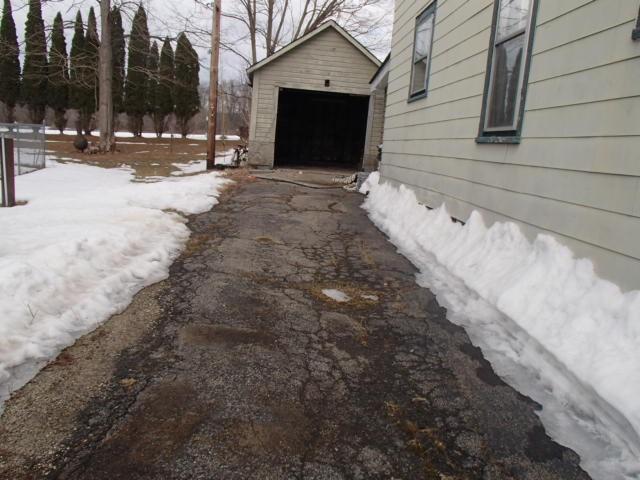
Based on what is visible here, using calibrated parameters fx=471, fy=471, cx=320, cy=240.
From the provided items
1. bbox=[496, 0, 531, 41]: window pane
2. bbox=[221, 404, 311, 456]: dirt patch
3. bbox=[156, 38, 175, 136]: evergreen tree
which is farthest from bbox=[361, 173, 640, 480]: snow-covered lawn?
bbox=[156, 38, 175, 136]: evergreen tree

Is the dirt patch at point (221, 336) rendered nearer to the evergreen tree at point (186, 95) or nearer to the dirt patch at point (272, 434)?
the dirt patch at point (272, 434)

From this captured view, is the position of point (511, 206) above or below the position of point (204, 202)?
above

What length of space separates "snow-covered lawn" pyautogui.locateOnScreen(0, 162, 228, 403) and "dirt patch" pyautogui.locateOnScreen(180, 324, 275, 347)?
0.66m

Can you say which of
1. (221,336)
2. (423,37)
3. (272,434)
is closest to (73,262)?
Answer: (221,336)

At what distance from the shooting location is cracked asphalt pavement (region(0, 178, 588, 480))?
198 centimetres

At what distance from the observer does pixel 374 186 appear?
1041cm

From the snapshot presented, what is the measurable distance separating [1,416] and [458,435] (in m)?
2.13

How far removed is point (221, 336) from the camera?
318cm

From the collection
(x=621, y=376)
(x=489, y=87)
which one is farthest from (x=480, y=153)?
(x=621, y=376)

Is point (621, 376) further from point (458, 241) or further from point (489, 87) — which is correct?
point (489, 87)

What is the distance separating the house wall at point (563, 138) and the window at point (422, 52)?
0.84 m

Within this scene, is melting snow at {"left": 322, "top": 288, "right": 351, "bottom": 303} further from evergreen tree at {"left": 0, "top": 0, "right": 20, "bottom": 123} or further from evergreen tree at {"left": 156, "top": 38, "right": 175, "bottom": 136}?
evergreen tree at {"left": 0, "top": 0, "right": 20, "bottom": 123}

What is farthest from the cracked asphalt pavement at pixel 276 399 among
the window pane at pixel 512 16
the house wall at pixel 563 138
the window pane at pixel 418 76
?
the window pane at pixel 418 76

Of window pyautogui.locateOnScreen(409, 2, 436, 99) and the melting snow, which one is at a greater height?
window pyautogui.locateOnScreen(409, 2, 436, 99)
